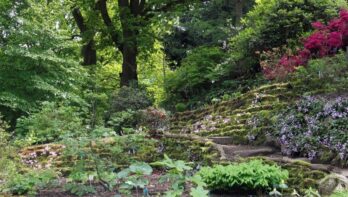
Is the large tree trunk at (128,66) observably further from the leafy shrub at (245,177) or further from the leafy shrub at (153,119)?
the leafy shrub at (245,177)

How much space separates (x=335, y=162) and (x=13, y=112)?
28.2 feet

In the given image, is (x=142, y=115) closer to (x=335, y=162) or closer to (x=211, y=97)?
(x=211, y=97)

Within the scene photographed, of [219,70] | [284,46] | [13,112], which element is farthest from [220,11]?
[13,112]

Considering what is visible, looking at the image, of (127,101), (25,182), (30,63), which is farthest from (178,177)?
(127,101)

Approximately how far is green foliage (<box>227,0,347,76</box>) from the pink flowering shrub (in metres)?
1.75

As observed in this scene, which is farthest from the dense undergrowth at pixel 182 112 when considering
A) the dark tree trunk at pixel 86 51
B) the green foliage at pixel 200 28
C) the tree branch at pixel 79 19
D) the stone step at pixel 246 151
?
the dark tree trunk at pixel 86 51

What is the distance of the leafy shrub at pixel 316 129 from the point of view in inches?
254

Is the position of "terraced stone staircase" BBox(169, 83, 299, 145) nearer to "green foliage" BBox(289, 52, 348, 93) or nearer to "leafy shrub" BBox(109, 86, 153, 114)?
"green foliage" BBox(289, 52, 348, 93)

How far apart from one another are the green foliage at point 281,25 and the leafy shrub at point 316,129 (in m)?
4.96

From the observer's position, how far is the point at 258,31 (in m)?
13.0

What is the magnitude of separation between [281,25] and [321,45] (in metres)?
2.50

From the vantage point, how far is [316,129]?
23.0ft

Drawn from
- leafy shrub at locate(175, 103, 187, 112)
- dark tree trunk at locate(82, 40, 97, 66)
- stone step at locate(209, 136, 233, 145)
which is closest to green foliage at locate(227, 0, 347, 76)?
leafy shrub at locate(175, 103, 187, 112)

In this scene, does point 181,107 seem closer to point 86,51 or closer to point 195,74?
point 195,74
